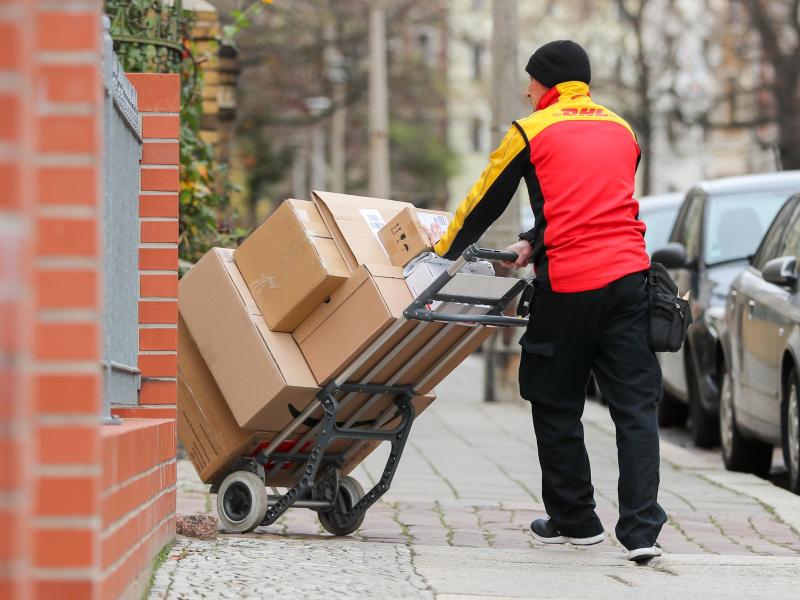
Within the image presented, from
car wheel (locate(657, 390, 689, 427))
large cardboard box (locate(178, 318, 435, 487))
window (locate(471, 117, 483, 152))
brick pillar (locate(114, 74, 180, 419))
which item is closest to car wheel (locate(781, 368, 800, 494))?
large cardboard box (locate(178, 318, 435, 487))

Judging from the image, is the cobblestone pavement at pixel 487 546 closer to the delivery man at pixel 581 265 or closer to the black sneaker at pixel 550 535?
the black sneaker at pixel 550 535

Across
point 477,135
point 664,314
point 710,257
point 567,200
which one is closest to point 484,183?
point 567,200

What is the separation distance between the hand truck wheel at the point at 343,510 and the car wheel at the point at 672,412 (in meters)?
7.48

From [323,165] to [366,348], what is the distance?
57133 mm

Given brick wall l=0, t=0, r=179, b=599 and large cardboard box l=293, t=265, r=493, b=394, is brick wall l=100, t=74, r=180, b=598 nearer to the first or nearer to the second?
large cardboard box l=293, t=265, r=493, b=394

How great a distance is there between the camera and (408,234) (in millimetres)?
6043

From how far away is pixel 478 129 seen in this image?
8819 centimetres

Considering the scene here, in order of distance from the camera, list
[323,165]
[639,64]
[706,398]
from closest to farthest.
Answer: [706,398] < [639,64] < [323,165]

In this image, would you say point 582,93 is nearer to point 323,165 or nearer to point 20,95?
point 20,95

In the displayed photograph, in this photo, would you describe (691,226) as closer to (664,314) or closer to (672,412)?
(672,412)

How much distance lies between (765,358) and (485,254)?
162 inches

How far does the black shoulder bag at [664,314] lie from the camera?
5914 mm

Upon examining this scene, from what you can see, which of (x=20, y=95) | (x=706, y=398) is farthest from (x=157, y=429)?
(x=706, y=398)

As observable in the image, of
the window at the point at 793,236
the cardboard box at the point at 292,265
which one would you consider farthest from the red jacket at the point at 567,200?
→ the window at the point at 793,236
